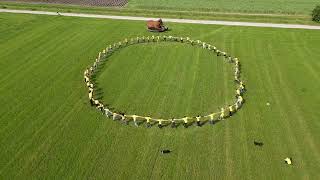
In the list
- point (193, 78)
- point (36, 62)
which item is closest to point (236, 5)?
point (193, 78)

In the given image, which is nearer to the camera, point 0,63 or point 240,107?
point 240,107

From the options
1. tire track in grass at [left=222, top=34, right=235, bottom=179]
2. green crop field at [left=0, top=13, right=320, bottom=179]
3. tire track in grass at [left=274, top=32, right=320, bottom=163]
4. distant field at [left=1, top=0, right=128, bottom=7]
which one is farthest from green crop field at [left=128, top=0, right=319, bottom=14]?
tire track in grass at [left=222, top=34, right=235, bottom=179]

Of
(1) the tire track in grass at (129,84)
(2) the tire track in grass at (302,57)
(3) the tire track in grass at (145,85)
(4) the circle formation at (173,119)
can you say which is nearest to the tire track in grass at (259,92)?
(4) the circle formation at (173,119)

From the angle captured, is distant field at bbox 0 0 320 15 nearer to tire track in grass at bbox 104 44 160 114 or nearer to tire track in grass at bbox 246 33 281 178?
tire track in grass at bbox 246 33 281 178

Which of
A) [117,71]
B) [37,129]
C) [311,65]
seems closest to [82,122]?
[37,129]

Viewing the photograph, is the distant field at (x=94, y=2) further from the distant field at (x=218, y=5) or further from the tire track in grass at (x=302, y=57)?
the tire track in grass at (x=302, y=57)

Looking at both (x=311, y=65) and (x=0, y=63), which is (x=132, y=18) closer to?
(x=0, y=63)

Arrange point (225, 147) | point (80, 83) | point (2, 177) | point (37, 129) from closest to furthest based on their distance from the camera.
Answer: point (2, 177), point (225, 147), point (37, 129), point (80, 83)

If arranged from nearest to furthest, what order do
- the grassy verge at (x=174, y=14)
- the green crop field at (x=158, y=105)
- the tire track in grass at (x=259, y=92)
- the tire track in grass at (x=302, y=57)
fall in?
the green crop field at (x=158, y=105)
the tire track in grass at (x=259, y=92)
the tire track in grass at (x=302, y=57)
the grassy verge at (x=174, y=14)
